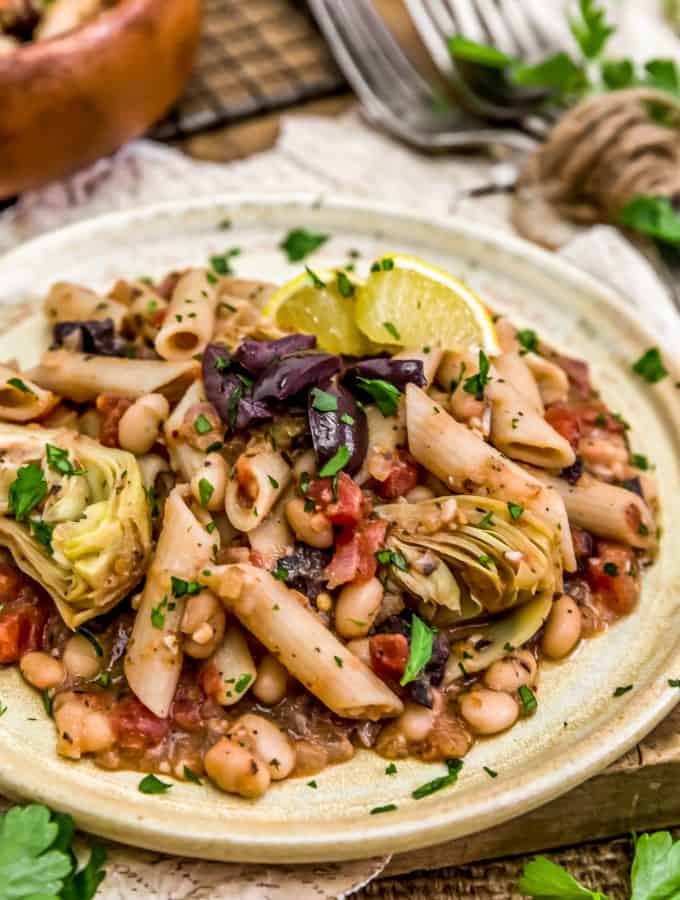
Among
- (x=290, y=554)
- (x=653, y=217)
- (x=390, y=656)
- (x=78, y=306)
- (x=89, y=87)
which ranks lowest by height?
(x=653, y=217)

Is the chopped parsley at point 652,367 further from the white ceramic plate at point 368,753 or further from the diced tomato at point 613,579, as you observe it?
the diced tomato at point 613,579

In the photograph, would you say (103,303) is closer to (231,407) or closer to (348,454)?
(231,407)

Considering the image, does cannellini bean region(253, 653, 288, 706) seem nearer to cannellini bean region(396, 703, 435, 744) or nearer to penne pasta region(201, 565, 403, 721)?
penne pasta region(201, 565, 403, 721)

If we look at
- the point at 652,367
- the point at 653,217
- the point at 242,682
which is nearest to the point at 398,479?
the point at 242,682

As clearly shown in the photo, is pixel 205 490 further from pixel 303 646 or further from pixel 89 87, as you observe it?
pixel 89 87

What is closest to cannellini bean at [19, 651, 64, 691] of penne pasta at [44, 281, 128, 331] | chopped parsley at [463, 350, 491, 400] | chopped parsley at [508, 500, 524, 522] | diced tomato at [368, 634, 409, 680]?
diced tomato at [368, 634, 409, 680]

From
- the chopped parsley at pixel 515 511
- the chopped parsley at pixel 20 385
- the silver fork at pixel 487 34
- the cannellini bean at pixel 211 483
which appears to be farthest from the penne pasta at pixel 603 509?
the silver fork at pixel 487 34
